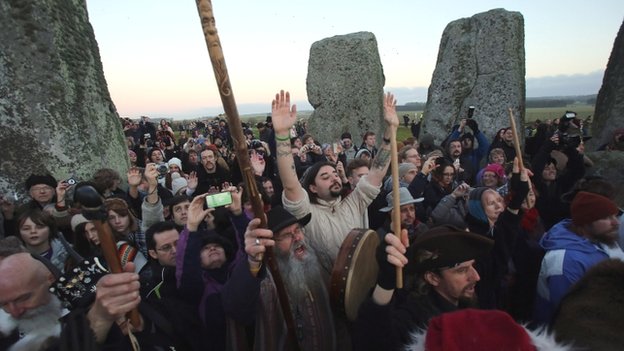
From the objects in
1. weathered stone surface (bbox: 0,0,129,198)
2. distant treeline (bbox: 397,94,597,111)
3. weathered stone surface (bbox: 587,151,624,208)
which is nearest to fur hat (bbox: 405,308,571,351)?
weathered stone surface (bbox: 0,0,129,198)

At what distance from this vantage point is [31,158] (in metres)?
5.77

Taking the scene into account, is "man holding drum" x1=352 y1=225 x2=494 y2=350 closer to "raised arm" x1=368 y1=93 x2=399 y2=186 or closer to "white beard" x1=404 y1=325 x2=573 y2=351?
"white beard" x1=404 y1=325 x2=573 y2=351

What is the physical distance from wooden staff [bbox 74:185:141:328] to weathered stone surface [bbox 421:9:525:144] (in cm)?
1101

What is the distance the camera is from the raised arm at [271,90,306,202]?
2803 mm

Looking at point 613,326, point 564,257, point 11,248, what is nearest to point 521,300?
point 564,257

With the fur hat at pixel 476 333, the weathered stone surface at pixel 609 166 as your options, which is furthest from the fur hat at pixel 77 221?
the weathered stone surface at pixel 609 166

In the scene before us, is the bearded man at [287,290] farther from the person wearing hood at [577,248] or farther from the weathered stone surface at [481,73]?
the weathered stone surface at [481,73]

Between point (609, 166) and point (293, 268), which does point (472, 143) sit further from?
point (293, 268)

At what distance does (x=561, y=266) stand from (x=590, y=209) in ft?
1.69

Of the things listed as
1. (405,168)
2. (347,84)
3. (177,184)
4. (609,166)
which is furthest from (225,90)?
(347,84)

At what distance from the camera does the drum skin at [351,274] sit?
2.29m

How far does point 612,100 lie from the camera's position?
9.25 meters

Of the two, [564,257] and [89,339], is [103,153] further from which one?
[564,257]

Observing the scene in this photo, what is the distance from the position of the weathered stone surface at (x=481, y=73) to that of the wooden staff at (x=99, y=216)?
11008mm
